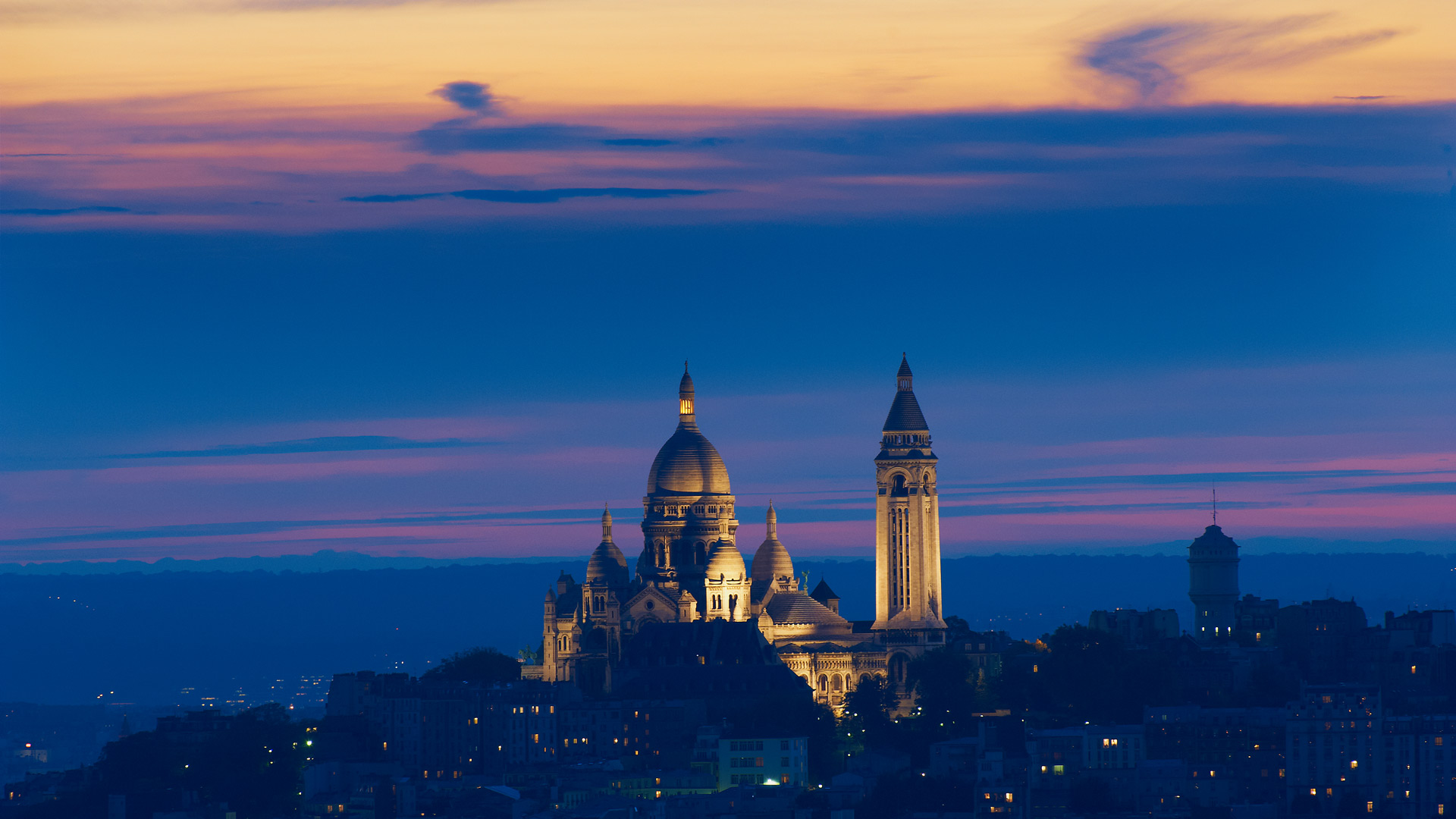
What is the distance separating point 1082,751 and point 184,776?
47.1 meters

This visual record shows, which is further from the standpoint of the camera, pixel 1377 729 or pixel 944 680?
pixel 944 680

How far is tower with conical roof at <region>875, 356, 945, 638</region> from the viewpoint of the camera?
7032 inches

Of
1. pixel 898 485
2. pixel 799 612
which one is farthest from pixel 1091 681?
pixel 799 612

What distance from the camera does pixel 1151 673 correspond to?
158500 mm

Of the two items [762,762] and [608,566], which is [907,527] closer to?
[608,566]

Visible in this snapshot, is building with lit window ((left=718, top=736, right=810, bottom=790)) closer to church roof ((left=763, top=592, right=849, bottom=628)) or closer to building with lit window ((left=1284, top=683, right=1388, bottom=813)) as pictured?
building with lit window ((left=1284, top=683, right=1388, bottom=813))

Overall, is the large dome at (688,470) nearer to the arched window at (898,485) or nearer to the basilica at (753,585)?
the basilica at (753,585)

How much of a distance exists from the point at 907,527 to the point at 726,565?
12833mm

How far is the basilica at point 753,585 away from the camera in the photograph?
17550cm

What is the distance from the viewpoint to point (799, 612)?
181375 mm

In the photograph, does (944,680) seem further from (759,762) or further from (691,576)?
(691,576)

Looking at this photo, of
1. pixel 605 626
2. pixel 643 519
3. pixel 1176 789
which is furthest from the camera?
pixel 643 519

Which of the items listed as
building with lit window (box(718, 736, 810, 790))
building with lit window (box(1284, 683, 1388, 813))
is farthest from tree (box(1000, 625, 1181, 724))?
building with lit window (box(718, 736, 810, 790))

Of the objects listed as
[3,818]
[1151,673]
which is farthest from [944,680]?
[3,818]
